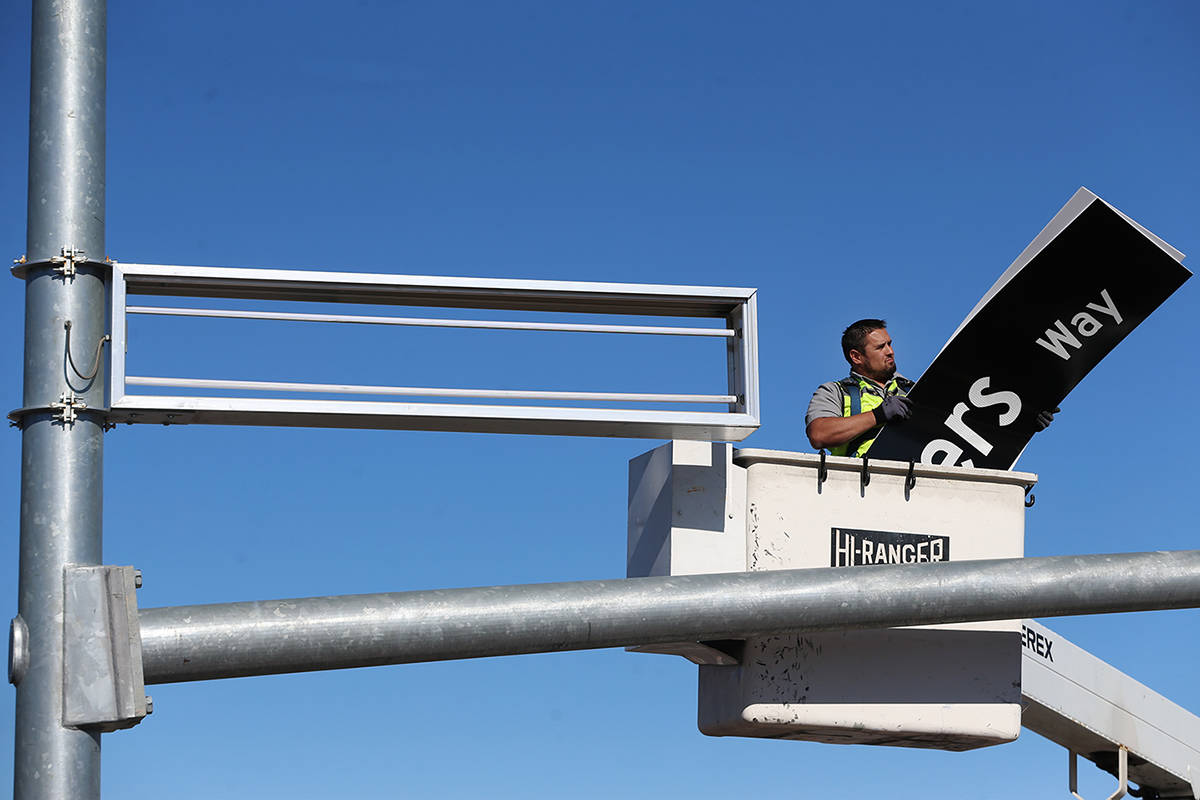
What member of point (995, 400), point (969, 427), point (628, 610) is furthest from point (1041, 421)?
point (628, 610)

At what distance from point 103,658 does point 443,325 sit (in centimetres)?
193

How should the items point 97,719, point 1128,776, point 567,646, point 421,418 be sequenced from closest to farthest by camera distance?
point 97,719 → point 567,646 → point 421,418 → point 1128,776

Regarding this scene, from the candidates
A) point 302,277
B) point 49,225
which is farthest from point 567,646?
point 49,225

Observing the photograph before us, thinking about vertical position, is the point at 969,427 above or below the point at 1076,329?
below

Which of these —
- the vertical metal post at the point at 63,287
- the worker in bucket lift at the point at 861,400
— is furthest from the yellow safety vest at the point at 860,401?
the vertical metal post at the point at 63,287

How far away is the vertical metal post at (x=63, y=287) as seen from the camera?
4.70 meters

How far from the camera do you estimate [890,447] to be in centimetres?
731

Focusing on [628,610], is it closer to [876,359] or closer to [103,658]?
[103,658]

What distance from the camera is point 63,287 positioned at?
4.93 meters

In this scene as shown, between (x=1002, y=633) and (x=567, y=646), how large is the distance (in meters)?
3.15

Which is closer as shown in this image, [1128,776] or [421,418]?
[421,418]

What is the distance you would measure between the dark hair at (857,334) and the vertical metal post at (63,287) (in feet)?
14.3

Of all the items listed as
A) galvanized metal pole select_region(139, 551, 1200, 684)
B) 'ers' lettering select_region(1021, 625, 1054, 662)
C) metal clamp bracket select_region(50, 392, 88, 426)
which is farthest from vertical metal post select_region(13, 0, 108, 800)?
'ers' lettering select_region(1021, 625, 1054, 662)

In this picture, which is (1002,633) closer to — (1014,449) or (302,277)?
(1014,449)
